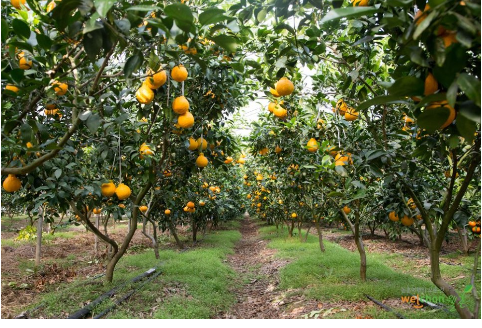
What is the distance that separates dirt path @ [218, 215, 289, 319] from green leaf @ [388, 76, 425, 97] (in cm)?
277

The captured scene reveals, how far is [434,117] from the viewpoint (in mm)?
737

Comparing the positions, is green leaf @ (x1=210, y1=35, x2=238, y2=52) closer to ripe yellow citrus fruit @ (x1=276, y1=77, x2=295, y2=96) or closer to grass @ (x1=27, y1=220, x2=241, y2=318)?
ripe yellow citrus fruit @ (x1=276, y1=77, x2=295, y2=96)

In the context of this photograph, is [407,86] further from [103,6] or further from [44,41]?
[44,41]

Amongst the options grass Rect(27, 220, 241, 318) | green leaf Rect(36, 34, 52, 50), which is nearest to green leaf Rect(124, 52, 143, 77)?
green leaf Rect(36, 34, 52, 50)

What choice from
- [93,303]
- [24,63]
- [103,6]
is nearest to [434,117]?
[103,6]

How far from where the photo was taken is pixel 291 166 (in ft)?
14.0

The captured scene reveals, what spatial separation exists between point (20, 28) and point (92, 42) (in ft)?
0.96

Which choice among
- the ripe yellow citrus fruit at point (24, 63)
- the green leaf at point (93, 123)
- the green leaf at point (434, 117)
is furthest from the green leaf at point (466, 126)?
the ripe yellow citrus fruit at point (24, 63)

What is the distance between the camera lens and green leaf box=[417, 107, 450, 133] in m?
0.72

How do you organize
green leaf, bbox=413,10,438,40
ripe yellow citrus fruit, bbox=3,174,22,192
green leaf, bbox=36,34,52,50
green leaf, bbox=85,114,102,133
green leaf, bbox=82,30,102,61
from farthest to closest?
ripe yellow citrus fruit, bbox=3,174,22,192, green leaf, bbox=85,114,102,133, green leaf, bbox=36,34,52,50, green leaf, bbox=82,30,102,61, green leaf, bbox=413,10,438,40

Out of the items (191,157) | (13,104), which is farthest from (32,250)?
(13,104)

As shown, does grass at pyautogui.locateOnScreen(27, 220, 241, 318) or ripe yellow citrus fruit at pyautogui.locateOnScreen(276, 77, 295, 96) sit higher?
ripe yellow citrus fruit at pyautogui.locateOnScreen(276, 77, 295, 96)

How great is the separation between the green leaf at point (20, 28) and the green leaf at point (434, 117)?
3.85ft
